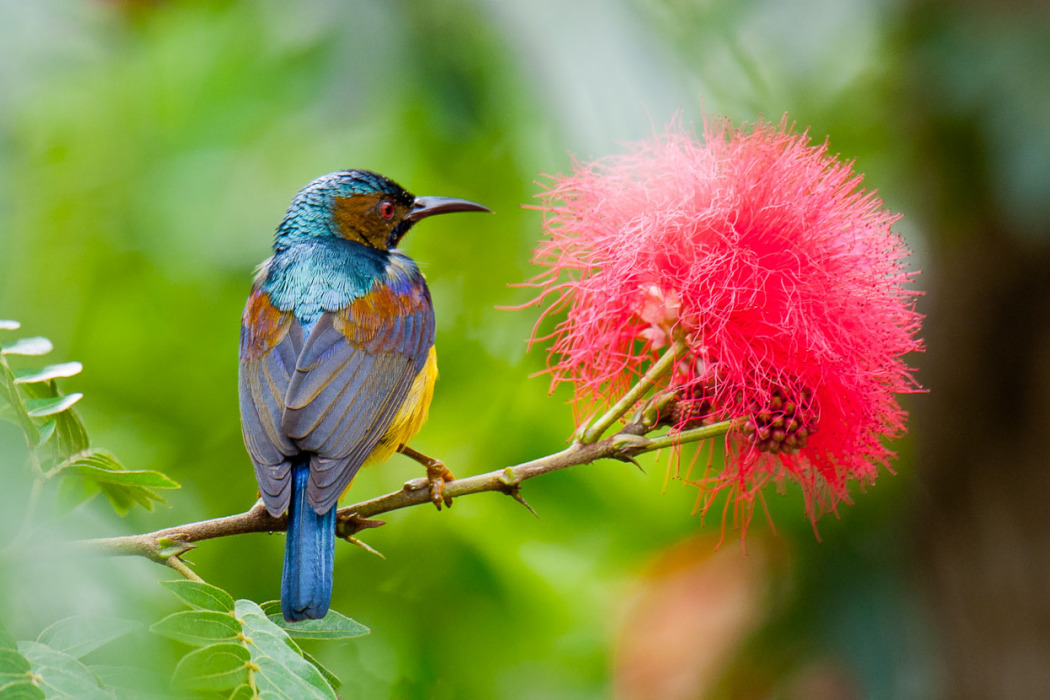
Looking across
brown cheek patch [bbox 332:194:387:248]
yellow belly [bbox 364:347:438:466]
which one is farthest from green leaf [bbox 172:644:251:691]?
brown cheek patch [bbox 332:194:387:248]

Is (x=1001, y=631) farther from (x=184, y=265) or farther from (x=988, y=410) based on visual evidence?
(x=184, y=265)

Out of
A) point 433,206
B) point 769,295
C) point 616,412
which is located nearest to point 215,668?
point 616,412

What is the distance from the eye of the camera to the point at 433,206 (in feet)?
10.8

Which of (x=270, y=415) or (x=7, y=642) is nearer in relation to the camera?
(x=7, y=642)

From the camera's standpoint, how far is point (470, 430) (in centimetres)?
361

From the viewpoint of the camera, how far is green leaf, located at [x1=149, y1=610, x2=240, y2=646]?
1498 mm

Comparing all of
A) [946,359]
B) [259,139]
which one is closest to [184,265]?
[259,139]

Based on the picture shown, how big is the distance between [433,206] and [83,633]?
2.10 metres

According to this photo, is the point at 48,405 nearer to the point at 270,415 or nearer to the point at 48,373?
the point at 48,373

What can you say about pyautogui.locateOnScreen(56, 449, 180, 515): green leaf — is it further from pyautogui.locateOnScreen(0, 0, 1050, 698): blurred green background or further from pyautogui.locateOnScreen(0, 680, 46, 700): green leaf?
→ pyautogui.locateOnScreen(0, 680, 46, 700): green leaf

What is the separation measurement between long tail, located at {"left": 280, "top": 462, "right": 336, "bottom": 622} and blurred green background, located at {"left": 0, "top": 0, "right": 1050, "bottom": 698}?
27cm

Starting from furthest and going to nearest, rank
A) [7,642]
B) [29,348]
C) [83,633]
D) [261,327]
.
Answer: [261,327] < [29,348] < [83,633] < [7,642]

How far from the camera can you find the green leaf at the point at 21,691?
1285mm

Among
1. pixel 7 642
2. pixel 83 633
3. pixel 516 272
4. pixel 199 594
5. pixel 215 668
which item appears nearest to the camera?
pixel 7 642
